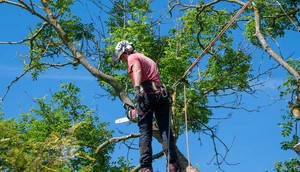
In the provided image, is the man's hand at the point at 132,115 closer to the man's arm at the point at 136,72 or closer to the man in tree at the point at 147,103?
the man in tree at the point at 147,103

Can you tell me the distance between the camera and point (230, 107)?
1330cm

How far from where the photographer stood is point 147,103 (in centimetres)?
682

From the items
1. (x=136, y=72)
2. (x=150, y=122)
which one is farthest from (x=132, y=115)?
(x=136, y=72)

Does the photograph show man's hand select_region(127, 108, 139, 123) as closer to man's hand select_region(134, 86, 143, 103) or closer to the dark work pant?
the dark work pant

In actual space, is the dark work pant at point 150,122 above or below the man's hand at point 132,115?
below

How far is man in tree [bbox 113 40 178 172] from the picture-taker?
659 centimetres

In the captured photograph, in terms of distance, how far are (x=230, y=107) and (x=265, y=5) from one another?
2.58m

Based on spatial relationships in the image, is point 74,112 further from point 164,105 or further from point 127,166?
point 164,105

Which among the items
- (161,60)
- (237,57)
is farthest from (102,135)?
(237,57)

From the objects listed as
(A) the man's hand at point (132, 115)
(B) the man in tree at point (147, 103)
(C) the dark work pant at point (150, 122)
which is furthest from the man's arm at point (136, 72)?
(A) the man's hand at point (132, 115)

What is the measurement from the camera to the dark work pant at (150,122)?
6.59 m

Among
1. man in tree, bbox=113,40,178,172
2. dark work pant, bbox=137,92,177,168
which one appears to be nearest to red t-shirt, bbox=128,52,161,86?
man in tree, bbox=113,40,178,172

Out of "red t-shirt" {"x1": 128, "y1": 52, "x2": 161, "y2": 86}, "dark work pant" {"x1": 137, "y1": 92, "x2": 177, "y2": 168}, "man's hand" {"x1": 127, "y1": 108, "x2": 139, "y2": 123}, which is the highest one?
"red t-shirt" {"x1": 128, "y1": 52, "x2": 161, "y2": 86}

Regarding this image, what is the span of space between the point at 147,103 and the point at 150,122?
24 centimetres
